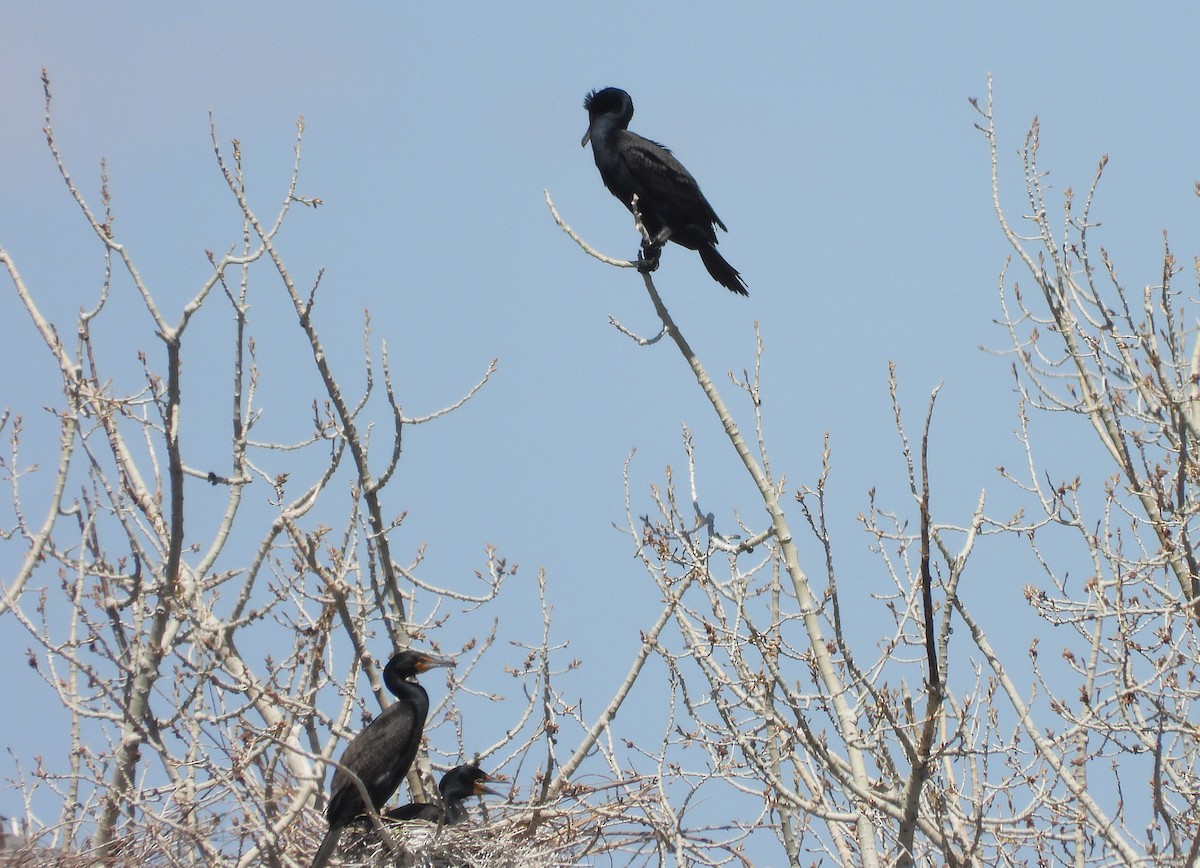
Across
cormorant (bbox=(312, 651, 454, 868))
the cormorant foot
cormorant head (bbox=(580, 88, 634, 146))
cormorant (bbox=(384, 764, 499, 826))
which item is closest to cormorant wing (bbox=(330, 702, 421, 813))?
cormorant (bbox=(312, 651, 454, 868))

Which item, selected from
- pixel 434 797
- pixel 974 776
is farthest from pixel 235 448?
pixel 974 776

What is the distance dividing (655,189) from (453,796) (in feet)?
14.4

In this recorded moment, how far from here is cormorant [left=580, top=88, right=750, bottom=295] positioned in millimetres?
9883

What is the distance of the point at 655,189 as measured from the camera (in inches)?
393

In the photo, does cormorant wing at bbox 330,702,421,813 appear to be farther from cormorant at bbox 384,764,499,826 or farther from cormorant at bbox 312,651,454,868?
cormorant at bbox 384,764,499,826

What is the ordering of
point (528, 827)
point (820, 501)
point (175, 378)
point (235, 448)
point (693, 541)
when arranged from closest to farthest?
point (820, 501)
point (528, 827)
point (693, 541)
point (175, 378)
point (235, 448)

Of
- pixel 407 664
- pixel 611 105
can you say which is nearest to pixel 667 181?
pixel 611 105

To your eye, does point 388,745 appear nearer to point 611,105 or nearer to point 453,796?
point 453,796

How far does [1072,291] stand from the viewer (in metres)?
9.50

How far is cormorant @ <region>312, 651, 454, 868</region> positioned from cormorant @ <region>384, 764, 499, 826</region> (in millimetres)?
150

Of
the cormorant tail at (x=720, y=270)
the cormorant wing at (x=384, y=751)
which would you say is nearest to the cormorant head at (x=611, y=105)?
the cormorant tail at (x=720, y=270)

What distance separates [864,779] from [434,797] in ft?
10.3

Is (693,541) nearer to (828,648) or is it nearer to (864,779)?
(828,648)

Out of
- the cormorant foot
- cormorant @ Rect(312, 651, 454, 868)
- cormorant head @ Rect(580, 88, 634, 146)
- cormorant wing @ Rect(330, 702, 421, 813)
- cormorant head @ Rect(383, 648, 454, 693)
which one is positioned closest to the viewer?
cormorant @ Rect(312, 651, 454, 868)
